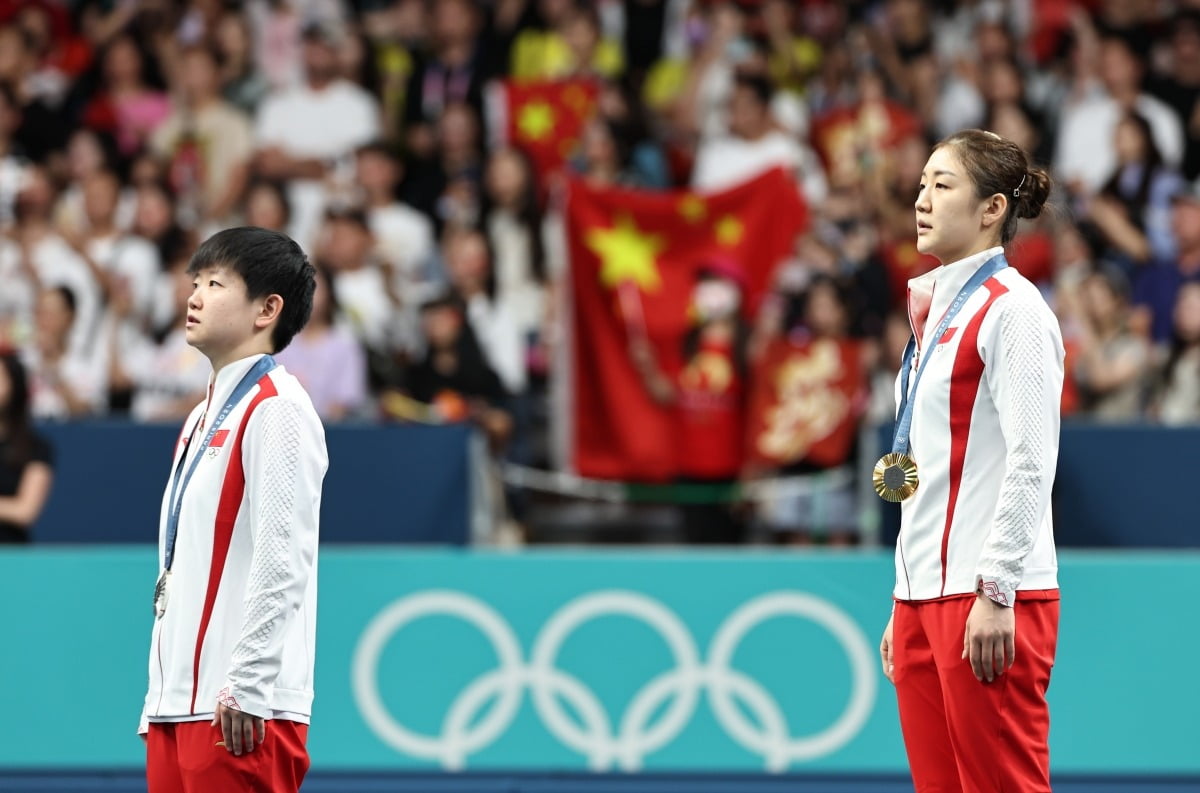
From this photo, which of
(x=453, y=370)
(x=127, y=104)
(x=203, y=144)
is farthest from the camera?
(x=127, y=104)

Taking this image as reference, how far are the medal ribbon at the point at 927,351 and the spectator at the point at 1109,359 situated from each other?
5.33 metres

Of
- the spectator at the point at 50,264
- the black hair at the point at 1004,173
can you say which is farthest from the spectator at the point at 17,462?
the black hair at the point at 1004,173

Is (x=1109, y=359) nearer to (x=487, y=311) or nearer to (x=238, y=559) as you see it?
(x=487, y=311)

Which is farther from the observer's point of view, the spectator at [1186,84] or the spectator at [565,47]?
the spectator at [565,47]

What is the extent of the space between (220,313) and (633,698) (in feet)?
11.5

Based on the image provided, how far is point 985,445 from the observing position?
14.0 ft

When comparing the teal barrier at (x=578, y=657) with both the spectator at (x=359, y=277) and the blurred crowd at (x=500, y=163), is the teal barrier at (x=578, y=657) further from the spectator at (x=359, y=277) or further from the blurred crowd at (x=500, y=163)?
the spectator at (x=359, y=277)

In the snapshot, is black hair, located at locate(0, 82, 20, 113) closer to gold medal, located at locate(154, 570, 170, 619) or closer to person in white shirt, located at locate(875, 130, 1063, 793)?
gold medal, located at locate(154, 570, 170, 619)

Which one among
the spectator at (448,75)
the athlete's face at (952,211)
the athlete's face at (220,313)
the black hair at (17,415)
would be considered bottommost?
the black hair at (17,415)

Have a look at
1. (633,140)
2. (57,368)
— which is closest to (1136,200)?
(633,140)

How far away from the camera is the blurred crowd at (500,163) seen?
9.96 meters

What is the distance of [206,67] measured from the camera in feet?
40.1

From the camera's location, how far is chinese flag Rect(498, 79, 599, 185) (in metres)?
11.9

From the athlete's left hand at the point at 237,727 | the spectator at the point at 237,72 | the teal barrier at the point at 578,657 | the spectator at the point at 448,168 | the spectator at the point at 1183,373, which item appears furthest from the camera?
the spectator at the point at 237,72
